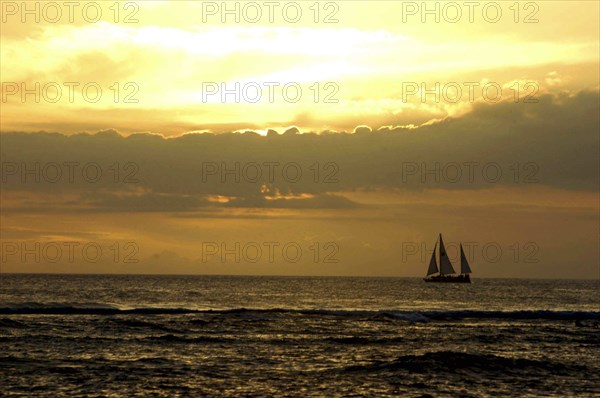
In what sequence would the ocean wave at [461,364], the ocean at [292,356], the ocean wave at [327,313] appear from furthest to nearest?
the ocean wave at [327,313] < the ocean wave at [461,364] < the ocean at [292,356]

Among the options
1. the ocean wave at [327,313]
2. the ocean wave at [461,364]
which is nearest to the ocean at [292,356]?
the ocean wave at [461,364]

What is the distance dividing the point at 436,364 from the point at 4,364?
85.8ft

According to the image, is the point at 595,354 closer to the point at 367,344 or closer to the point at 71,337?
the point at 367,344

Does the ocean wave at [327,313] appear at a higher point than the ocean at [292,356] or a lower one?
lower

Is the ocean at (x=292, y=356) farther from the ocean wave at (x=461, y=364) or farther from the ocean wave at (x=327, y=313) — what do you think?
the ocean wave at (x=327, y=313)

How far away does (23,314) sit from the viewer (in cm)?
9125

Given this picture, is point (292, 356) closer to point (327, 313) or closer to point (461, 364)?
point (461, 364)

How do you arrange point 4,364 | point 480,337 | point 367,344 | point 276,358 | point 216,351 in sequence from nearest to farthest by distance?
point 4,364 → point 276,358 → point 216,351 → point 367,344 → point 480,337

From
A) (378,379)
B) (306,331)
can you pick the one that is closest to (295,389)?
(378,379)

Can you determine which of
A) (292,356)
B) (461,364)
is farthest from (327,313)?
(461,364)

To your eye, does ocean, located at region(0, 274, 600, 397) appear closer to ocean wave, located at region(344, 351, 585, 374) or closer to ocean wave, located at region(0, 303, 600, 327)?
ocean wave, located at region(344, 351, 585, 374)

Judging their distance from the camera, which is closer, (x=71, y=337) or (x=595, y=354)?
(x=595, y=354)

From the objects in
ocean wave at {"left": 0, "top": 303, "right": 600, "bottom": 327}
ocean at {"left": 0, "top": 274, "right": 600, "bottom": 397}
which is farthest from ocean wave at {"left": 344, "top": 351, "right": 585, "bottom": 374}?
ocean wave at {"left": 0, "top": 303, "right": 600, "bottom": 327}

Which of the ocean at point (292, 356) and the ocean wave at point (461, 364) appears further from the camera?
the ocean wave at point (461, 364)
